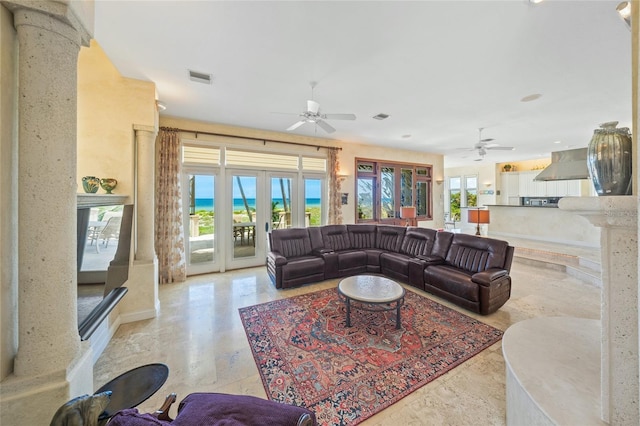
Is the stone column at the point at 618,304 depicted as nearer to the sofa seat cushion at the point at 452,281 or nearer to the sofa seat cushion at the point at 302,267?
the sofa seat cushion at the point at 452,281

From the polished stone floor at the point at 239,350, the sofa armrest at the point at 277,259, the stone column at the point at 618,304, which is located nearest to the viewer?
the stone column at the point at 618,304

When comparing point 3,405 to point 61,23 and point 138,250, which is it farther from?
point 138,250

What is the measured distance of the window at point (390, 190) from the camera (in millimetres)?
7031

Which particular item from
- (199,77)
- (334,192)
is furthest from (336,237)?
(199,77)

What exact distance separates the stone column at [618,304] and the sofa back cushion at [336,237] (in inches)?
164

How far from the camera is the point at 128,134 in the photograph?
2.97 meters

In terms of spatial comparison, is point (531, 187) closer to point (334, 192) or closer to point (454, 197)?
point (454, 197)

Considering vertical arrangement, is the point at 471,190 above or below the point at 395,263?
above

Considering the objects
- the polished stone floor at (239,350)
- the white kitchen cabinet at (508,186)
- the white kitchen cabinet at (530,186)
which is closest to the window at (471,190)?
the white kitchen cabinet at (508,186)

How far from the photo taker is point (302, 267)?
13.7 ft

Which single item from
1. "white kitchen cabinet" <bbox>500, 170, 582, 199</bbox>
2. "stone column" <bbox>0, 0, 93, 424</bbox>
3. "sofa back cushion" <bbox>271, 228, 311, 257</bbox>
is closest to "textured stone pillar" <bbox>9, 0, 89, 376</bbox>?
"stone column" <bbox>0, 0, 93, 424</bbox>

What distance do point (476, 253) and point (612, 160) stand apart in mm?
2924

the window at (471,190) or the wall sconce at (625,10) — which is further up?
the wall sconce at (625,10)

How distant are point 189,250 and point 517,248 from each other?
26.1 feet
